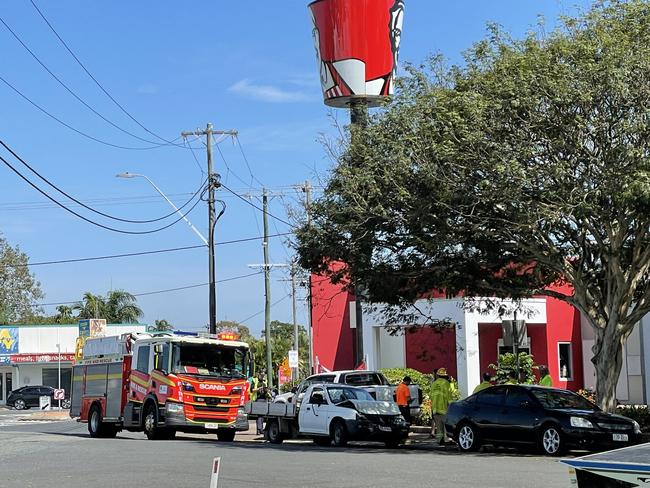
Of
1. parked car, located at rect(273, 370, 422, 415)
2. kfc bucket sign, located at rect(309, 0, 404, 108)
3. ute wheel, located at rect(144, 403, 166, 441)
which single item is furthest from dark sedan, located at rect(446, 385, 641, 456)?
kfc bucket sign, located at rect(309, 0, 404, 108)

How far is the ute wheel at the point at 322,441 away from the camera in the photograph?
79.2 ft

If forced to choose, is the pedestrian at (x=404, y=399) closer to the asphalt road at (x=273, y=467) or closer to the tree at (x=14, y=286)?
the asphalt road at (x=273, y=467)

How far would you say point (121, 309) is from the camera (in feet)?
273

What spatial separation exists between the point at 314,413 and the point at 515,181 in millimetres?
8577

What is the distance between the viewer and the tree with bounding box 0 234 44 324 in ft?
282

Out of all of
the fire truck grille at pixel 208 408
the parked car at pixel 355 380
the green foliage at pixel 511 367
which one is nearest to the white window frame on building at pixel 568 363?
the green foliage at pixel 511 367

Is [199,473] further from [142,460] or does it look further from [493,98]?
[493,98]

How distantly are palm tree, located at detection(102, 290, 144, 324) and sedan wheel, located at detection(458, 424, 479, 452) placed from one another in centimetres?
6424

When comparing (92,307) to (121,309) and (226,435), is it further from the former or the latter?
(226,435)

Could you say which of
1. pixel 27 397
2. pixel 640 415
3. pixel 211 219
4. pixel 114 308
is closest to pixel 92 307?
pixel 114 308

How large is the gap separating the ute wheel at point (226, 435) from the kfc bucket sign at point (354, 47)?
10.9 m

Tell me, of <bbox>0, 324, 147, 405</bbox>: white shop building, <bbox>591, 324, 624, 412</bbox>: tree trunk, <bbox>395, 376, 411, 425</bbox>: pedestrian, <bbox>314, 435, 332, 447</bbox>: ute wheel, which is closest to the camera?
<bbox>591, 324, 624, 412</bbox>: tree trunk

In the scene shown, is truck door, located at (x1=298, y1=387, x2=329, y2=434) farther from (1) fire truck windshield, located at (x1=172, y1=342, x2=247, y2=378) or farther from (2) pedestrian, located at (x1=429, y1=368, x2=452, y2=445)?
(1) fire truck windshield, located at (x1=172, y1=342, x2=247, y2=378)

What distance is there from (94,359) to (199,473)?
14.7 metres
